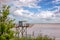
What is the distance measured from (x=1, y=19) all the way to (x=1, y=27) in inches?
13.4

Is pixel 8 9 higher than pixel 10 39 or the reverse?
higher

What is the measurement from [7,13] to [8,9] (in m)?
0.23

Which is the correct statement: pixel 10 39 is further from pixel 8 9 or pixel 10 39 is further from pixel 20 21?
pixel 20 21

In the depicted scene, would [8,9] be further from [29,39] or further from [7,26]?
[29,39]

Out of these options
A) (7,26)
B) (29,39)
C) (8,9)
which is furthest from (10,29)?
(29,39)

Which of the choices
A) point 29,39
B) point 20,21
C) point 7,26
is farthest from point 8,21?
point 20,21

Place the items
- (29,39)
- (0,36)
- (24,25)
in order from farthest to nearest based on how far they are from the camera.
Answer: (24,25)
(29,39)
(0,36)

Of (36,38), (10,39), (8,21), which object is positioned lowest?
(36,38)

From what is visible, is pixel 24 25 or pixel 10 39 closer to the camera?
pixel 10 39

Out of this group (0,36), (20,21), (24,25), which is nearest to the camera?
(0,36)

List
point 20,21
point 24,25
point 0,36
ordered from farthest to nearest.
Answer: point 24,25 < point 20,21 < point 0,36

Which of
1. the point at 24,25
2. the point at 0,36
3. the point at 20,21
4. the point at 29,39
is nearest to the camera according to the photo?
the point at 0,36

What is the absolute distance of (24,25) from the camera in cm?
2062

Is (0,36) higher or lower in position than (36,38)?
higher
